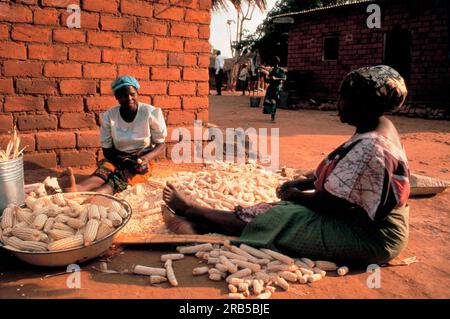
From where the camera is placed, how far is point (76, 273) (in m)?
2.31

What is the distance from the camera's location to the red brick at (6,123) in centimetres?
425

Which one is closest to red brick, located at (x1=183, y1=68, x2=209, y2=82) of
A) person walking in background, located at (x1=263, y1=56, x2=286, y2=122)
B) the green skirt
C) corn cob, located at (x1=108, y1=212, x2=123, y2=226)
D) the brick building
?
corn cob, located at (x1=108, y1=212, x2=123, y2=226)

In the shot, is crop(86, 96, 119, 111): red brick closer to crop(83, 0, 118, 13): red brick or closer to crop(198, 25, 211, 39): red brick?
crop(83, 0, 118, 13): red brick

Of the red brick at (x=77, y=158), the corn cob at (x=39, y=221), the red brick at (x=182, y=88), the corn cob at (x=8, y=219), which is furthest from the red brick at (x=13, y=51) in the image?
the corn cob at (x=39, y=221)

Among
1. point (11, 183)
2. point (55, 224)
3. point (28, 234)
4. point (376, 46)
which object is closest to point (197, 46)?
point (11, 183)

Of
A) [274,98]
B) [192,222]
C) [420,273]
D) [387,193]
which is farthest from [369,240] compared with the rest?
[274,98]

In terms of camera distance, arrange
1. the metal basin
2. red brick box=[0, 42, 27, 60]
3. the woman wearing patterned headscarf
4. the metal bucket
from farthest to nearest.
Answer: red brick box=[0, 42, 27, 60] < the woman wearing patterned headscarf < the metal bucket < the metal basin

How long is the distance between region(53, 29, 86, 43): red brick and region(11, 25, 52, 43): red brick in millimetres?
Answer: 73

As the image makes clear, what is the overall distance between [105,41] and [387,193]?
3.84 metres

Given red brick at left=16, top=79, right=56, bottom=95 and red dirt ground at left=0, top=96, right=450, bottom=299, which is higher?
red brick at left=16, top=79, right=56, bottom=95

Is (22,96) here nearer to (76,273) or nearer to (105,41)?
(105,41)

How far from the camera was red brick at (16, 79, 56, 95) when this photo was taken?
4285 mm

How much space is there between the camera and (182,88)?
5.27 meters

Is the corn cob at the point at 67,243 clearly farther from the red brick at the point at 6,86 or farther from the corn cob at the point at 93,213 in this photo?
the red brick at the point at 6,86
